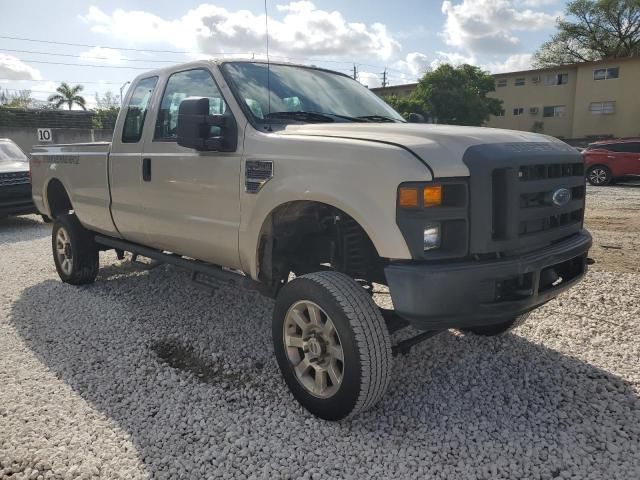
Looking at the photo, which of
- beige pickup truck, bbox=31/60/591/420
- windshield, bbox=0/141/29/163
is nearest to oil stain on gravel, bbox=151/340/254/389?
beige pickup truck, bbox=31/60/591/420

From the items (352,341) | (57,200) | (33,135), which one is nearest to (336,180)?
(352,341)

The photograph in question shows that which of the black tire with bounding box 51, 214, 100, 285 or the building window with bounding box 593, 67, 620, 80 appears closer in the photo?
the black tire with bounding box 51, 214, 100, 285

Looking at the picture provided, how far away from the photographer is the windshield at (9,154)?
10.2m

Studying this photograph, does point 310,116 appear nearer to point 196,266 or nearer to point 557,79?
point 196,266

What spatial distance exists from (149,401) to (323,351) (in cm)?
112

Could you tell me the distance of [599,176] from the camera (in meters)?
17.0

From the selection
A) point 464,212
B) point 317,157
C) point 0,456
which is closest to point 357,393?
point 464,212

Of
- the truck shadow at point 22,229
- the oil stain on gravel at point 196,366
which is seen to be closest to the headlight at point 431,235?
the oil stain on gravel at point 196,366

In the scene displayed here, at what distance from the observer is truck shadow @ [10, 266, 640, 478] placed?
262 cm

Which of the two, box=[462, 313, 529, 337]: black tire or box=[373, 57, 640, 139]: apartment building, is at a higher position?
box=[373, 57, 640, 139]: apartment building

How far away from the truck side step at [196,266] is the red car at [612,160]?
15.3 m

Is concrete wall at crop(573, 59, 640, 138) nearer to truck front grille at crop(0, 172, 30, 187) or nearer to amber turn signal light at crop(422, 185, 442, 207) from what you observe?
truck front grille at crop(0, 172, 30, 187)

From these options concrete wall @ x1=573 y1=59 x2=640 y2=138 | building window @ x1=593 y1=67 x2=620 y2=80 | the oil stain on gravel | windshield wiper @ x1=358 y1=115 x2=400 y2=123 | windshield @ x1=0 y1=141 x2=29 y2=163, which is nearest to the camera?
the oil stain on gravel

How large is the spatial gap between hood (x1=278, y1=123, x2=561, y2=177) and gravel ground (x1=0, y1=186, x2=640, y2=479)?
4.60ft
